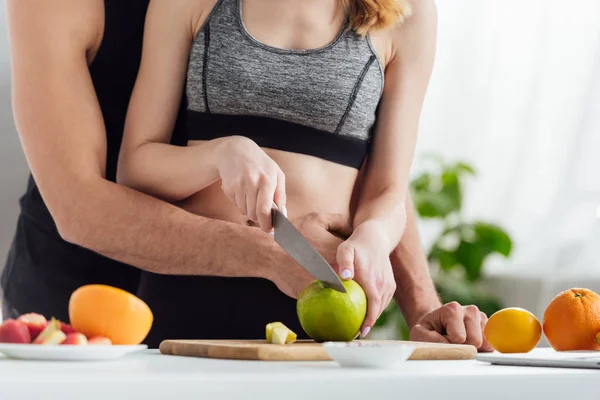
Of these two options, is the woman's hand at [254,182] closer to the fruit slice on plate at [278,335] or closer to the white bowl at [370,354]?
the fruit slice on plate at [278,335]

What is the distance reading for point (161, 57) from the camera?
1565 millimetres

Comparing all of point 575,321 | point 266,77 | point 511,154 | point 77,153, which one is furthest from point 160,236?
point 511,154

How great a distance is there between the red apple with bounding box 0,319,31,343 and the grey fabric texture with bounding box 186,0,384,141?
28.1 inches

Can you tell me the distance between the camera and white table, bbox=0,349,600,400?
2.24ft

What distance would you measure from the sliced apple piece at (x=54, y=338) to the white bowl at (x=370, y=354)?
0.29m

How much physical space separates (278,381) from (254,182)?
17.7 inches

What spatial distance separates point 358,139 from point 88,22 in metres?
0.57

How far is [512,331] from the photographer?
3.99 feet

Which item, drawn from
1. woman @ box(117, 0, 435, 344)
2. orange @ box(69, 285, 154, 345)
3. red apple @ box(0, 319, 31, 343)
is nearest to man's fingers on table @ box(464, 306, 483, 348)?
woman @ box(117, 0, 435, 344)

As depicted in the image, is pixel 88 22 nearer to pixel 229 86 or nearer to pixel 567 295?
pixel 229 86

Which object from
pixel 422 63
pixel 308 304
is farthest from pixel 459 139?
pixel 308 304

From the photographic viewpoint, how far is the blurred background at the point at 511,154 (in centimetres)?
348

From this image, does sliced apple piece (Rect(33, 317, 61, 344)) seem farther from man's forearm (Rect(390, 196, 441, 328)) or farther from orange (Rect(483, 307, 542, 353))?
man's forearm (Rect(390, 196, 441, 328))

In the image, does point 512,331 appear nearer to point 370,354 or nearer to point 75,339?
point 370,354
